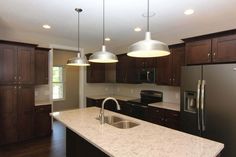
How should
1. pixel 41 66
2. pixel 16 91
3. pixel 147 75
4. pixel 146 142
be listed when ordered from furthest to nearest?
1. pixel 147 75
2. pixel 41 66
3. pixel 16 91
4. pixel 146 142

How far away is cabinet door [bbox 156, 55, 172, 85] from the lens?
3.79m

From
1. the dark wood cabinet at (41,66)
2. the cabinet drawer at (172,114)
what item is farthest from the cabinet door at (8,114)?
the cabinet drawer at (172,114)

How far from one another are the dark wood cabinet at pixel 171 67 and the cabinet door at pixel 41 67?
2988 millimetres

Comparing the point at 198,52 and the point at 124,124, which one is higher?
the point at 198,52

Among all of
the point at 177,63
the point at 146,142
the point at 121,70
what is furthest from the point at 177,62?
the point at 146,142

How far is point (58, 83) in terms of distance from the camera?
6.88 metres

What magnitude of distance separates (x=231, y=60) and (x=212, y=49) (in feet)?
1.22

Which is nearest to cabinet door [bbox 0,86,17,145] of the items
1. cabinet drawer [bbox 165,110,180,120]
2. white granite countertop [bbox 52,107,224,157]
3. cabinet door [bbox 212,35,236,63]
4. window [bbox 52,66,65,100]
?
white granite countertop [bbox 52,107,224,157]

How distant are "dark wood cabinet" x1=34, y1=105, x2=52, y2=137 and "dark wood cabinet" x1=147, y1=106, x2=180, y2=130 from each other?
8.43 ft

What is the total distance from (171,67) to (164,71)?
0.71 ft

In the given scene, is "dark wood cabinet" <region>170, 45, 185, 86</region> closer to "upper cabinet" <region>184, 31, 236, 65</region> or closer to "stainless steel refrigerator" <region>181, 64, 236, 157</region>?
"upper cabinet" <region>184, 31, 236, 65</region>

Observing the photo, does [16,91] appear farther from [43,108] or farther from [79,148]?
[79,148]

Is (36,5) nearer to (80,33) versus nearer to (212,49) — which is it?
(80,33)

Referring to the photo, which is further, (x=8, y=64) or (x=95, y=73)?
(x=95, y=73)
